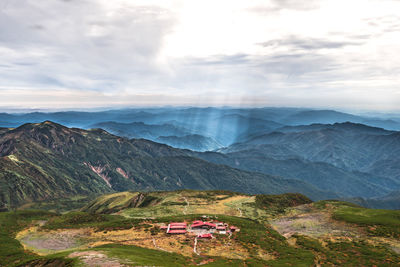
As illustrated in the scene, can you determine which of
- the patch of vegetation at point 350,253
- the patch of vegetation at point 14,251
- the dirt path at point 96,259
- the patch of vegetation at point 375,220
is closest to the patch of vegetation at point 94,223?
the patch of vegetation at point 14,251

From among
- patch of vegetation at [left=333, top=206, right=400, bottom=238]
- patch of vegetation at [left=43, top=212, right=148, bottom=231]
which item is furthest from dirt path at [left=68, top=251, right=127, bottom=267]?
patch of vegetation at [left=333, top=206, right=400, bottom=238]

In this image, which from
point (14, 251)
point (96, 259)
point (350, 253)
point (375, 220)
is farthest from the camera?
point (375, 220)

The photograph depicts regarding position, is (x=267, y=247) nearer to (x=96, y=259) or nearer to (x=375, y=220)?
(x=96, y=259)

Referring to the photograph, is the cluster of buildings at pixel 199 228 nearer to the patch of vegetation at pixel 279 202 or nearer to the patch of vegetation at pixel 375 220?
the patch of vegetation at pixel 375 220

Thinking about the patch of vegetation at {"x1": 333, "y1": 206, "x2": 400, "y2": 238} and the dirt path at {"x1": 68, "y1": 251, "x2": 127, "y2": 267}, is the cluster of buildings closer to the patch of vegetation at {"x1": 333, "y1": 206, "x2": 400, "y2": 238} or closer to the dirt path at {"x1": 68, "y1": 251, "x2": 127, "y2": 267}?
the dirt path at {"x1": 68, "y1": 251, "x2": 127, "y2": 267}

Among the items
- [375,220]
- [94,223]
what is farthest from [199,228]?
[375,220]

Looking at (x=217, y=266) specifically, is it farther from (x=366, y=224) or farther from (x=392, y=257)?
(x=366, y=224)
